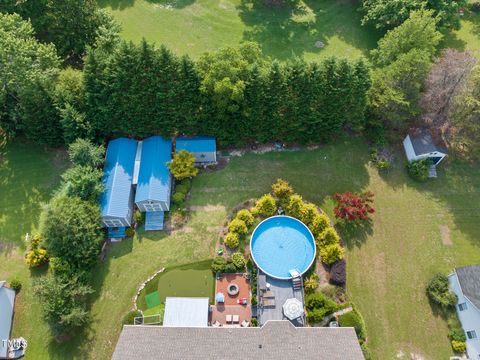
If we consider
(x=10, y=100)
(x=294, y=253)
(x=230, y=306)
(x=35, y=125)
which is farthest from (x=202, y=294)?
(x=10, y=100)

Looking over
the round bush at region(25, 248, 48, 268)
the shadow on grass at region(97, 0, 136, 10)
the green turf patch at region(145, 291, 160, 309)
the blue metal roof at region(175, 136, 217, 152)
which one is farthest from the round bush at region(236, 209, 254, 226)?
the shadow on grass at region(97, 0, 136, 10)

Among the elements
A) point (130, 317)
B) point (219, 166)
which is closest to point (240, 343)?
point (130, 317)

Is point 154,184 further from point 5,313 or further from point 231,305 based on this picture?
point 5,313

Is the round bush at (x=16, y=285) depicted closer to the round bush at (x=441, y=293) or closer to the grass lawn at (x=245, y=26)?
the grass lawn at (x=245, y=26)

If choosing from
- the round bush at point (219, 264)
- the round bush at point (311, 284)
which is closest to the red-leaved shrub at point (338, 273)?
the round bush at point (311, 284)

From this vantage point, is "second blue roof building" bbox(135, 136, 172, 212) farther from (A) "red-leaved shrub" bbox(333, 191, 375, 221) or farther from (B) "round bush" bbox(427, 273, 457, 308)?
(B) "round bush" bbox(427, 273, 457, 308)

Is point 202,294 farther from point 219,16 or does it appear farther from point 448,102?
point 219,16
